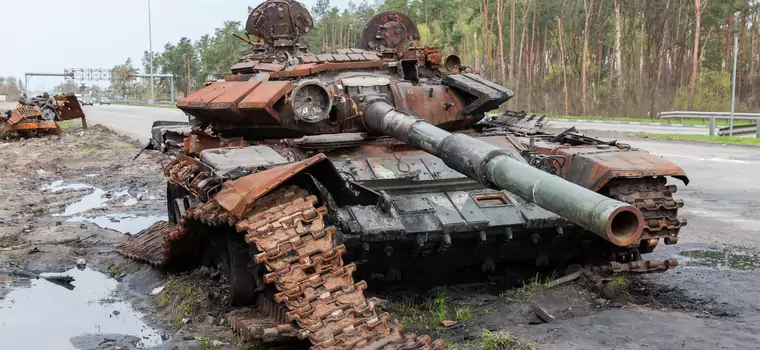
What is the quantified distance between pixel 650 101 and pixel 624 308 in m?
32.3

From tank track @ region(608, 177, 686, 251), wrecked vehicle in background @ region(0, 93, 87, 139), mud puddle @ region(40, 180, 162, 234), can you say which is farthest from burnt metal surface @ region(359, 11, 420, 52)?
wrecked vehicle in background @ region(0, 93, 87, 139)

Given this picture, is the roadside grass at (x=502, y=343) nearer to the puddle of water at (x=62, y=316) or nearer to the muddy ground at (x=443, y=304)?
the muddy ground at (x=443, y=304)

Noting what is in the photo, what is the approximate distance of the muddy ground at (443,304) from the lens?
235 inches

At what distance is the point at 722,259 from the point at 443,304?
373cm

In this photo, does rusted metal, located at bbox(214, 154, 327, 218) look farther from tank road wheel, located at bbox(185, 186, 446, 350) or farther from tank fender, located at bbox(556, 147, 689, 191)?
tank fender, located at bbox(556, 147, 689, 191)

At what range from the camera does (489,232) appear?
21.8 feet

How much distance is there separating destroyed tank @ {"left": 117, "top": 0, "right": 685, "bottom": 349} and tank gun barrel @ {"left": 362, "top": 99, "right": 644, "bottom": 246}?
0.04 feet

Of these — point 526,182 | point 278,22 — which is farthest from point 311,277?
point 278,22

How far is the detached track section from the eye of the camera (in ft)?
17.1

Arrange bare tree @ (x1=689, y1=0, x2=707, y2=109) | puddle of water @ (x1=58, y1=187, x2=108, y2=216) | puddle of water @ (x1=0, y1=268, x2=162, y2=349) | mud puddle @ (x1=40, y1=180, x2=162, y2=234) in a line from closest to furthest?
puddle of water @ (x1=0, y1=268, x2=162, y2=349)
mud puddle @ (x1=40, y1=180, x2=162, y2=234)
puddle of water @ (x1=58, y1=187, x2=108, y2=216)
bare tree @ (x1=689, y1=0, x2=707, y2=109)

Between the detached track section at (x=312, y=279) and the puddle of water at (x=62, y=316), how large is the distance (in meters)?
1.76

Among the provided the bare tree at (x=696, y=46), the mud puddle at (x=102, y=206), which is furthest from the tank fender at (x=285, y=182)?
the bare tree at (x=696, y=46)

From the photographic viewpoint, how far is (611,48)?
4825 cm

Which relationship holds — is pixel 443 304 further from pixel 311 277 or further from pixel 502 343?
pixel 311 277
